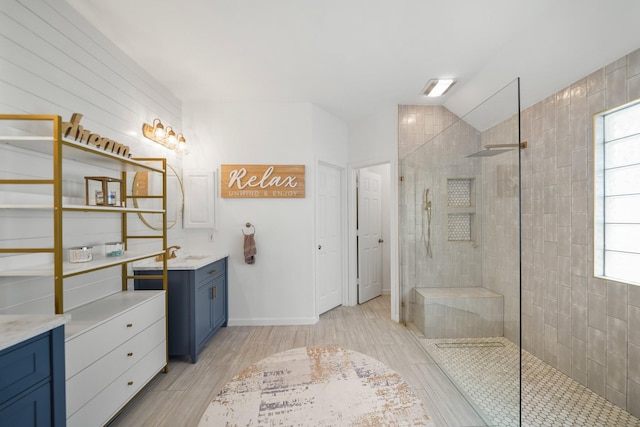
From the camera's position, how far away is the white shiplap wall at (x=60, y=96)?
5.03 ft

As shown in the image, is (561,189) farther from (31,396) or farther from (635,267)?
(31,396)

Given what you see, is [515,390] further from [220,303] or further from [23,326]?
[220,303]

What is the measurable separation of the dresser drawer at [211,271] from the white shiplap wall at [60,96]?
63cm

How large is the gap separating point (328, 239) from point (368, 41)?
7.92 feet

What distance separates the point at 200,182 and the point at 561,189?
11.7ft

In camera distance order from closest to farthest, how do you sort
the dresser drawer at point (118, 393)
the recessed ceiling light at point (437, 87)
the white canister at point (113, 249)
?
the dresser drawer at point (118, 393) < the white canister at point (113, 249) < the recessed ceiling light at point (437, 87)

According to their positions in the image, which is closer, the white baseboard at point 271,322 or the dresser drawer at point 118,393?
the dresser drawer at point 118,393

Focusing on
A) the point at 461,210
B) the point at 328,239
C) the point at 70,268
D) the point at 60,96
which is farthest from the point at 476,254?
the point at 60,96

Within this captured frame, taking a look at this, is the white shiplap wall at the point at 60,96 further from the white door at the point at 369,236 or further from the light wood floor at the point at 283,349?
the white door at the point at 369,236

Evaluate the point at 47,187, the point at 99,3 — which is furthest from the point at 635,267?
the point at 99,3

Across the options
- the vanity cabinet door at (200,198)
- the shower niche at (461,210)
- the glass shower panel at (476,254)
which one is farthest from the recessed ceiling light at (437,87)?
the vanity cabinet door at (200,198)

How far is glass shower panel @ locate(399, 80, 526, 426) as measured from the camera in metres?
1.55

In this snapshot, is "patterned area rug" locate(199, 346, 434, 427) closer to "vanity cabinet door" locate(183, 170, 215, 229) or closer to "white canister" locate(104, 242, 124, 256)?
"white canister" locate(104, 242, 124, 256)

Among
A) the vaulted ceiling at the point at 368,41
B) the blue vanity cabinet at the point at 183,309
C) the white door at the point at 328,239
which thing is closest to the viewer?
the vaulted ceiling at the point at 368,41
